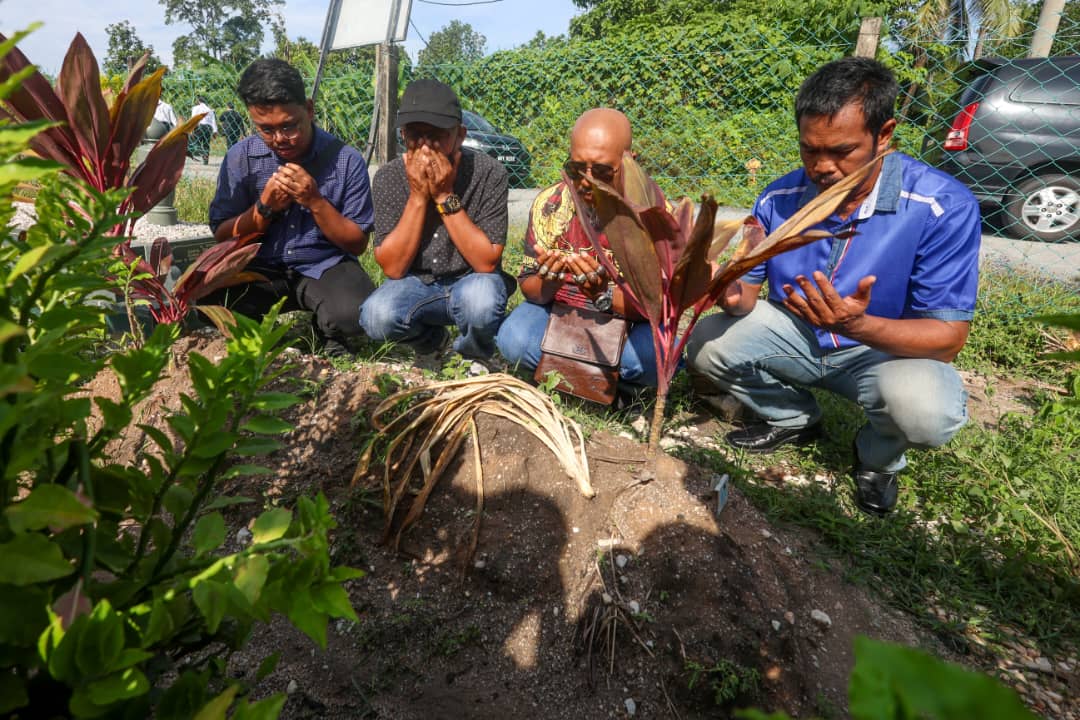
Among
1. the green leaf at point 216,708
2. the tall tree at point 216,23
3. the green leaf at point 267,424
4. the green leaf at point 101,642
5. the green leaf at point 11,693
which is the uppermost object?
the tall tree at point 216,23

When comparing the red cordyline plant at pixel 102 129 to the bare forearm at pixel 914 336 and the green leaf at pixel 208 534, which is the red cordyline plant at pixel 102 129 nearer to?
the green leaf at pixel 208 534

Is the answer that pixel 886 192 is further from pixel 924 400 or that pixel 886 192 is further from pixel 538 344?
pixel 538 344

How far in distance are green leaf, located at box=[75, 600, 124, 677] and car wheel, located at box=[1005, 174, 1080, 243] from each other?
661 centimetres

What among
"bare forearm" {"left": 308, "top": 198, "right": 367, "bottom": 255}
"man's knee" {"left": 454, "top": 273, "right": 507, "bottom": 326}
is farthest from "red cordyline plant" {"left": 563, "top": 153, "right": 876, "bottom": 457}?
"bare forearm" {"left": 308, "top": 198, "right": 367, "bottom": 255}

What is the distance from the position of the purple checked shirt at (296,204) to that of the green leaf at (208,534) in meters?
2.64

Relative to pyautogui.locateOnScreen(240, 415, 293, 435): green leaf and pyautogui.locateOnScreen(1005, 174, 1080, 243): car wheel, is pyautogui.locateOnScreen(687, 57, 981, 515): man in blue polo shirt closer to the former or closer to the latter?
pyautogui.locateOnScreen(240, 415, 293, 435): green leaf

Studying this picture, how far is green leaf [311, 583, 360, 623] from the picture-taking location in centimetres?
64

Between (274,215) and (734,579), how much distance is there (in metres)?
2.66

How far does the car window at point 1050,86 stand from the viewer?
4.86m

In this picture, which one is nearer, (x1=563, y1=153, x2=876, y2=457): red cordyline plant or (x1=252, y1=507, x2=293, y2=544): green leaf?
(x1=252, y1=507, x2=293, y2=544): green leaf

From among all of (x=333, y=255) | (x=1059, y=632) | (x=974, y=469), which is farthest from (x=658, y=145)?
(x=1059, y=632)

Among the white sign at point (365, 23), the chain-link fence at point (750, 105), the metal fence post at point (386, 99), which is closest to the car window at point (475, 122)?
the chain-link fence at point (750, 105)

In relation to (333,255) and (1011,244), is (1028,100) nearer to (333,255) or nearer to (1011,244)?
(1011,244)

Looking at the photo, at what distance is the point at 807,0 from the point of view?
10039 millimetres
